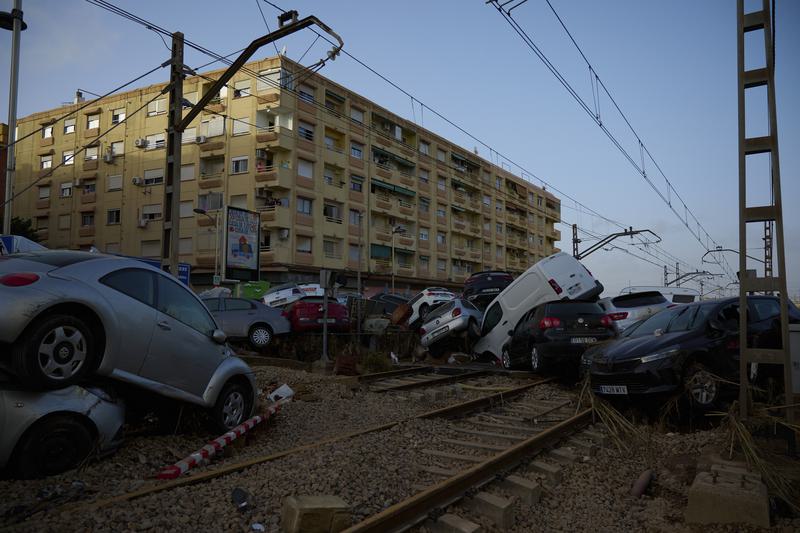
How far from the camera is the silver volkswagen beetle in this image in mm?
4395

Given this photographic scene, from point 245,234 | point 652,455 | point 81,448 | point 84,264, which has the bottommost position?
point 652,455

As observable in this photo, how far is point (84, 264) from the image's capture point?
5.11m

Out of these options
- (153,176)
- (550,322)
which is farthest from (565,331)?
(153,176)

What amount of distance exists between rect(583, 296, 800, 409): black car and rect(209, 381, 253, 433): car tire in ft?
15.4

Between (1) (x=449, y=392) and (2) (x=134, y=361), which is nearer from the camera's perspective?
(2) (x=134, y=361)

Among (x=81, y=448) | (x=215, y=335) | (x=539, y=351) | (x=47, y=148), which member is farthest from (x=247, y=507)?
(x=47, y=148)

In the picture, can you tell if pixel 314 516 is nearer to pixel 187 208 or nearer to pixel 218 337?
pixel 218 337

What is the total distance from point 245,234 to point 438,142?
3700 cm

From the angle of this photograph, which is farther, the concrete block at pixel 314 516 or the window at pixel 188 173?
the window at pixel 188 173

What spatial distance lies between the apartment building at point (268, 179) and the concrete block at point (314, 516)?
105ft

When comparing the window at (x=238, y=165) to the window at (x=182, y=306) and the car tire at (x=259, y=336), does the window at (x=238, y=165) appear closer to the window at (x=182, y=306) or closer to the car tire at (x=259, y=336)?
the car tire at (x=259, y=336)

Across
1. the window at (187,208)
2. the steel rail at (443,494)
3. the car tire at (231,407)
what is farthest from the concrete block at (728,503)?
the window at (187,208)

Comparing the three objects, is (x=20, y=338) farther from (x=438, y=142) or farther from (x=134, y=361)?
(x=438, y=142)

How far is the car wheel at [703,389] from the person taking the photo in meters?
7.21
